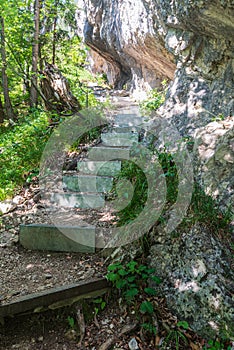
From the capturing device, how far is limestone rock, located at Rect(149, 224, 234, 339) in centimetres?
203

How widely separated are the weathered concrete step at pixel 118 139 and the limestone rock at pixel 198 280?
2531mm

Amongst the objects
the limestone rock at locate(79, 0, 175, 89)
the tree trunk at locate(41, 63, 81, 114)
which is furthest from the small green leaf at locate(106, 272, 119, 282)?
the limestone rock at locate(79, 0, 175, 89)

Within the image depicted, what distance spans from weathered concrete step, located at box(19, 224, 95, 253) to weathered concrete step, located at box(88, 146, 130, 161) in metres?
1.74

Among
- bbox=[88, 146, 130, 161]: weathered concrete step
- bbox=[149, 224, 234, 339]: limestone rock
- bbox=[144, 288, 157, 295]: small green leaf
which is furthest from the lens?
bbox=[88, 146, 130, 161]: weathered concrete step

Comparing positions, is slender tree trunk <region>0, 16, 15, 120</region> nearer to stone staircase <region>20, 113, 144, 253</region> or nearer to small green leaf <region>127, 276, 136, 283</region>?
stone staircase <region>20, 113, 144, 253</region>

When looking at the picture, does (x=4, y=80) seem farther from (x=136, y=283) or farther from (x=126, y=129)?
(x=136, y=283)

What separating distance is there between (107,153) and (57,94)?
1946mm

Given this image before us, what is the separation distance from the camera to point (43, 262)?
9.01 feet

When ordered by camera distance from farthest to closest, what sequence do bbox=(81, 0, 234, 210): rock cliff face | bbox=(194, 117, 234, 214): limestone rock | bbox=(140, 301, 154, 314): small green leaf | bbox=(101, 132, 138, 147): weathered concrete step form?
bbox=(101, 132, 138, 147): weathered concrete step < bbox=(81, 0, 234, 210): rock cliff face < bbox=(194, 117, 234, 214): limestone rock < bbox=(140, 301, 154, 314): small green leaf

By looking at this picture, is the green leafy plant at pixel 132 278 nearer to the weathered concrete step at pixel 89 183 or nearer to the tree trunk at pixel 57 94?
the weathered concrete step at pixel 89 183

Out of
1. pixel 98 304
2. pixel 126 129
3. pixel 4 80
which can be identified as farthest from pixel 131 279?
pixel 4 80

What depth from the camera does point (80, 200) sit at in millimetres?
3678

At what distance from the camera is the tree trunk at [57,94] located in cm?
554

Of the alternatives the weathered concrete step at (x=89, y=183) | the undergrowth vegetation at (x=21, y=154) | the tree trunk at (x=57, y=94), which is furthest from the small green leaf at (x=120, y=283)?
the tree trunk at (x=57, y=94)
